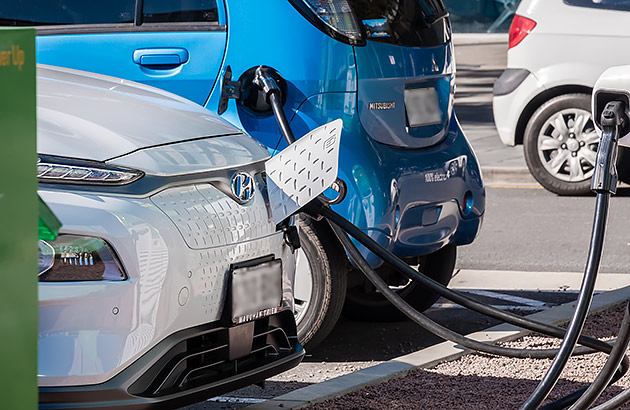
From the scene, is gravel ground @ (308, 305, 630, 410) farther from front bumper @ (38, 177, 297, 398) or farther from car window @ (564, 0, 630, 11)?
car window @ (564, 0, 630, 11)

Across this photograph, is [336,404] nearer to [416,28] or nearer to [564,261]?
[416,28]

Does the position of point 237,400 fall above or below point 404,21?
below

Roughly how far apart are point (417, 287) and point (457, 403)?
1.30 m

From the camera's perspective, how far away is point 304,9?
4.62 metres

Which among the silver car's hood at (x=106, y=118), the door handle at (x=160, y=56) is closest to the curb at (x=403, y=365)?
the silver car's hood at (x=106, y=118)

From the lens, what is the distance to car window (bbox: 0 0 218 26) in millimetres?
4707

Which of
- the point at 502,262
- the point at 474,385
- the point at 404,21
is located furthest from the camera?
the point at 502,262

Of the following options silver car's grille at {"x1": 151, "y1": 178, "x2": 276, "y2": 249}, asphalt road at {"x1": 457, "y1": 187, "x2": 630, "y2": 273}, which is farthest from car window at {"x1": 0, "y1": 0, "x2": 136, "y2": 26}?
asphalt road at {"x1": 457, "y1": 187, "x2": 630, "y2": 273}

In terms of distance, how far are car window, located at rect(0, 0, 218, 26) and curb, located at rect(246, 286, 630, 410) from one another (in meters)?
1.64

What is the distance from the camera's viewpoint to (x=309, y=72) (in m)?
4.59

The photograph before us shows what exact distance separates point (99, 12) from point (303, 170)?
1716mm

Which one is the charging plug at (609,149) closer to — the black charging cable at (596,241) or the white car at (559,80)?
the black charging cable at (596,241)

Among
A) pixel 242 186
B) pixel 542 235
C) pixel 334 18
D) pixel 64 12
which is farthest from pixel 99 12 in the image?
pixel 542 235

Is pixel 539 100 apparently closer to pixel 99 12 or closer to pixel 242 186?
pixel 99 12
